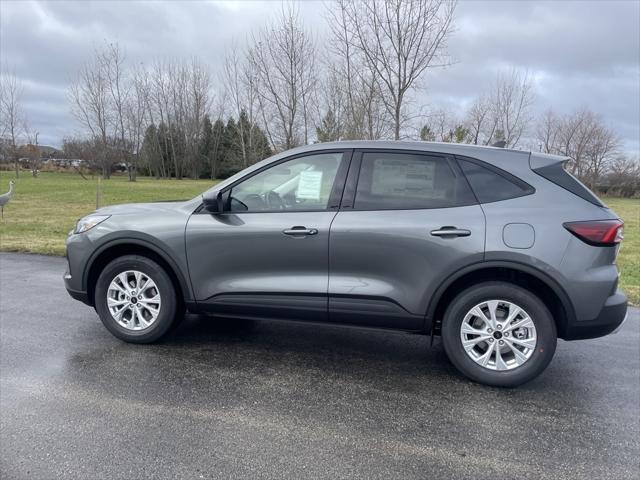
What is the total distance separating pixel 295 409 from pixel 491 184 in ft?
6.91

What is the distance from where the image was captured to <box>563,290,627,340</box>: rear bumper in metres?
3.27

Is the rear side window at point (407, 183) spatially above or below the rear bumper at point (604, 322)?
above

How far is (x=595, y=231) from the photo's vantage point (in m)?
3.20

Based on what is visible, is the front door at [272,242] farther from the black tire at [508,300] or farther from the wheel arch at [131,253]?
the black tire at [508,300]

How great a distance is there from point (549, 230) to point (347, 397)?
181 centimetres

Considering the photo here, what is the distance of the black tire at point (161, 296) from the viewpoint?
13.0 ft

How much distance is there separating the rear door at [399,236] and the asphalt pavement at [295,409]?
59 cm

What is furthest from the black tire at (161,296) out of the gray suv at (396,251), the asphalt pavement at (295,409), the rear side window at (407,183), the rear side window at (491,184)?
the rear side window at (491,184)

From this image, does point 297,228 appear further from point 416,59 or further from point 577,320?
point 416,59

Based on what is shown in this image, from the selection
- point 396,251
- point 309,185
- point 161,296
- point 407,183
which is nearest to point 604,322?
point 396,251

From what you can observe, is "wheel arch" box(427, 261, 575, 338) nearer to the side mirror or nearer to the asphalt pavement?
the asphalt pavement

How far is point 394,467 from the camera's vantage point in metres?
2.52

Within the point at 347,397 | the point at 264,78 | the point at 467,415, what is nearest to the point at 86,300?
the point at 347,397

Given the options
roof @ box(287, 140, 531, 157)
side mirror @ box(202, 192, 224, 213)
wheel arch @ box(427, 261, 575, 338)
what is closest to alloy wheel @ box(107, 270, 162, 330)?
side mirror @ box(202, 192, 224, 213)
